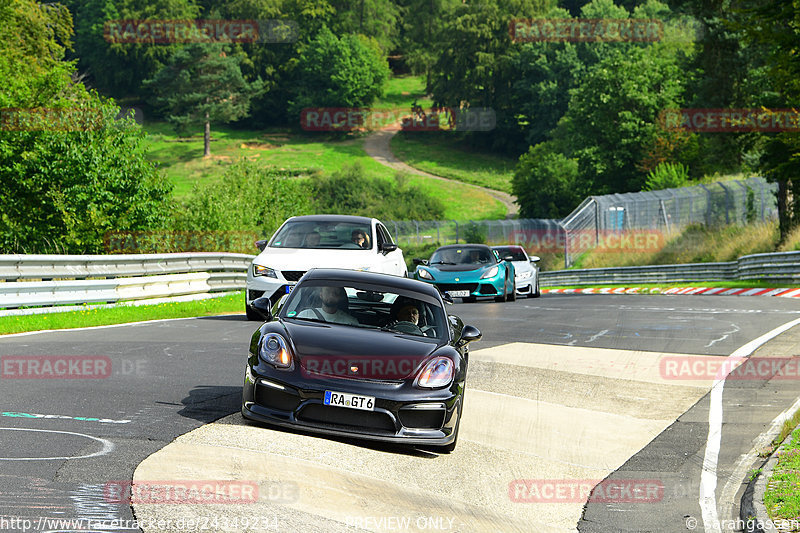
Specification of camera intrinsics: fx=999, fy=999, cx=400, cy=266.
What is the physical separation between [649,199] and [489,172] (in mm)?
73761

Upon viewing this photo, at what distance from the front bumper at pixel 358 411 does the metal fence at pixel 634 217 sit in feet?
112

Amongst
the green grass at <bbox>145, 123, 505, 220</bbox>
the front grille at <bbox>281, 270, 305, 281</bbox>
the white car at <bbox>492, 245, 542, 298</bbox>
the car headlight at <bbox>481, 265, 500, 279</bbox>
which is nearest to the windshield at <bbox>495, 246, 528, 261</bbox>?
the white car at <bbox>492, 245, 542, 298</bbox>

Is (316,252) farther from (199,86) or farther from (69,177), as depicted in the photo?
(199,86)

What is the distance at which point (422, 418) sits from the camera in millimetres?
7586

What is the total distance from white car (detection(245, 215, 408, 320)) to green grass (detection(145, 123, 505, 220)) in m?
78.0

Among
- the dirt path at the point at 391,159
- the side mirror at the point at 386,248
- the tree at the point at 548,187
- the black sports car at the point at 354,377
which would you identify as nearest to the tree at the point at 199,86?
the dirt path at the point at 391,159

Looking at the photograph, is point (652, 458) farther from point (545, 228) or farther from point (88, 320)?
point (545, 228)

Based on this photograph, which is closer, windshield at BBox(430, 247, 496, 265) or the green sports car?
the green sports car

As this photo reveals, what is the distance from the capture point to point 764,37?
1053 inches

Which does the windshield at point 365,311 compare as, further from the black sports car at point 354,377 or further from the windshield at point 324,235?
the windshield at point 324,235

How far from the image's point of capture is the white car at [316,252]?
15.6 meters

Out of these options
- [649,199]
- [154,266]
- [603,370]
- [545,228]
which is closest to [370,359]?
[603,370]

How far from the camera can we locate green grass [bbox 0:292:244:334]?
1577cm

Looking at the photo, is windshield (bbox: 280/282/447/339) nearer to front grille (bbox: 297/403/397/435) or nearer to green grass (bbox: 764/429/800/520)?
front grille (bbox: 297/403/397/435)
